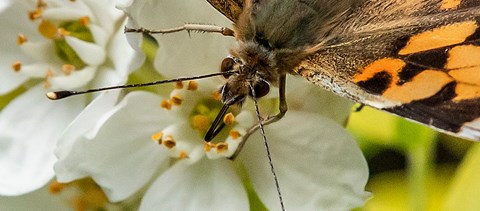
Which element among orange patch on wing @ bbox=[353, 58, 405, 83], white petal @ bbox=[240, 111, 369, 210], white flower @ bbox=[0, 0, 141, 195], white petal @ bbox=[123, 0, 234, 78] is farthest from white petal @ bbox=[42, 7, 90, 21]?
orange patch on wing @ bbox=[353, 58, 405, 83]

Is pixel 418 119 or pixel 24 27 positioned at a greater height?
pixel 418 119

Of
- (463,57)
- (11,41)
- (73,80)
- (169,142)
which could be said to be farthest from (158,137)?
(463,57)

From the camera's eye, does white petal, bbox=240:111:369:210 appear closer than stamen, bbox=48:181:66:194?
Yes

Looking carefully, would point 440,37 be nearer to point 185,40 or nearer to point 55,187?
point 185,40

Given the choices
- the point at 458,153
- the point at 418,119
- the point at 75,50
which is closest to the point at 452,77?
the point at 418,119

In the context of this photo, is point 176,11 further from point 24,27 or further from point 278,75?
point 24,27

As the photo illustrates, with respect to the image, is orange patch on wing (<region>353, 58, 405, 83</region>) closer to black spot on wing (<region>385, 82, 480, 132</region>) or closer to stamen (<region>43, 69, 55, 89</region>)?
black spot on wing (<region>385, 82, 480, 132</region>)
